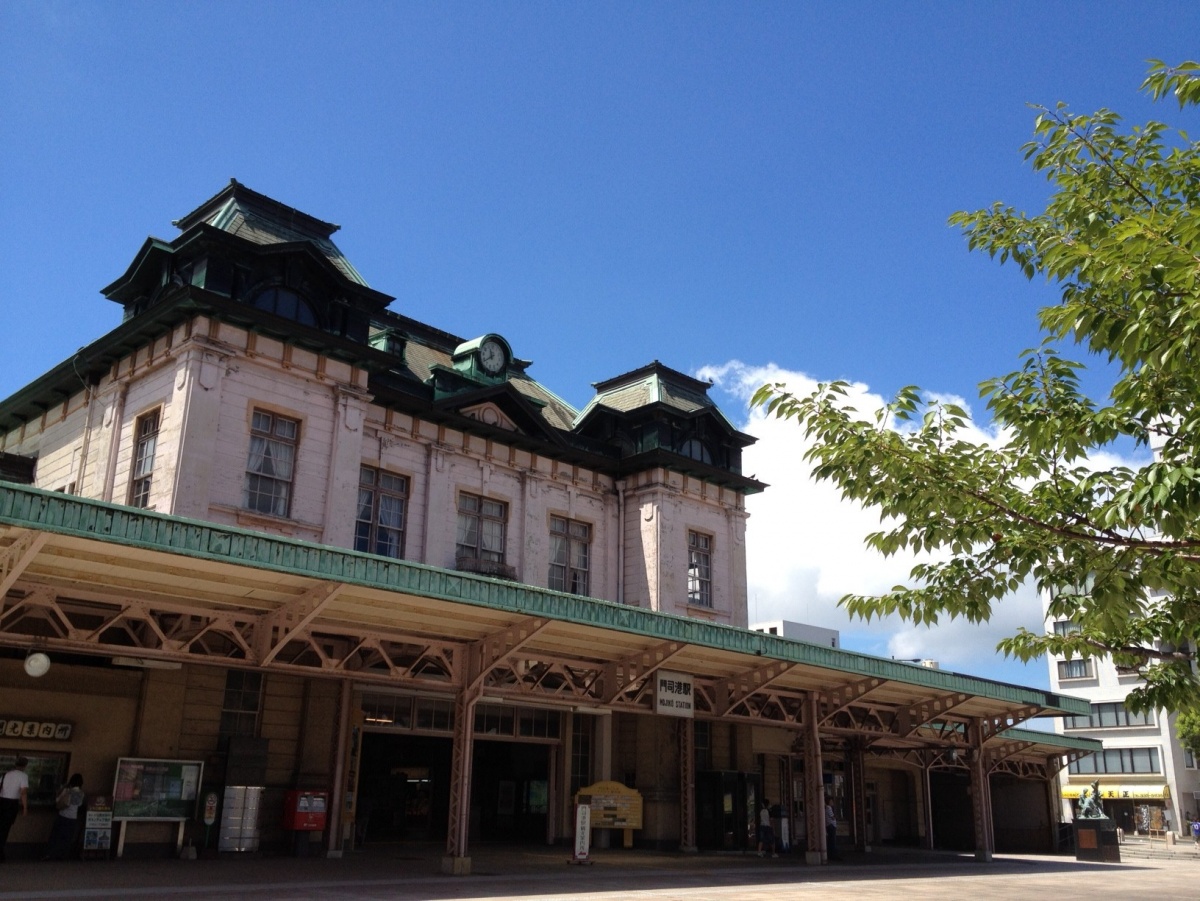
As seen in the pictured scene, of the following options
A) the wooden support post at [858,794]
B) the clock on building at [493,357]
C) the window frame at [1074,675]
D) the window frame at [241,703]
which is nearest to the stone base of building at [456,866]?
the window frame at [241,703]

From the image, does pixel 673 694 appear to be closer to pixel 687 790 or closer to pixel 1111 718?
pixel 687 790

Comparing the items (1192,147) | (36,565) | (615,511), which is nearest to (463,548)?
(615,511)

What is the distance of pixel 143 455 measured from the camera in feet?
71.5

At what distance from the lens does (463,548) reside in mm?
26578

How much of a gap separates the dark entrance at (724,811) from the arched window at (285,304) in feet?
52.7

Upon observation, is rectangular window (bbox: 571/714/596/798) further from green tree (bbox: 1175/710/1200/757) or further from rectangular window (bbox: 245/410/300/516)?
green tree (bbox: 1175/710/1200/757)

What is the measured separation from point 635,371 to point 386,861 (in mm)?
17977

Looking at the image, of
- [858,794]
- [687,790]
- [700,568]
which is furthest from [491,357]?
[858,794]

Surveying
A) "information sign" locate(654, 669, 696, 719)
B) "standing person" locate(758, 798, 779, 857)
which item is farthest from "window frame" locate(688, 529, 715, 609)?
"information sign" locate(654, 669, 696, 719)

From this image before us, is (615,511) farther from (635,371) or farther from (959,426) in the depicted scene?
(959,426)

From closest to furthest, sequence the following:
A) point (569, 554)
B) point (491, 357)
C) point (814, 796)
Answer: point (814, 796)
point (491, 357)
point (569, 554)

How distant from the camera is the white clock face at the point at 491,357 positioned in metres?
28.4

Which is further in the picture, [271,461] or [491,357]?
[491,357]

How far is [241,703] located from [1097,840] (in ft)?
93.7
